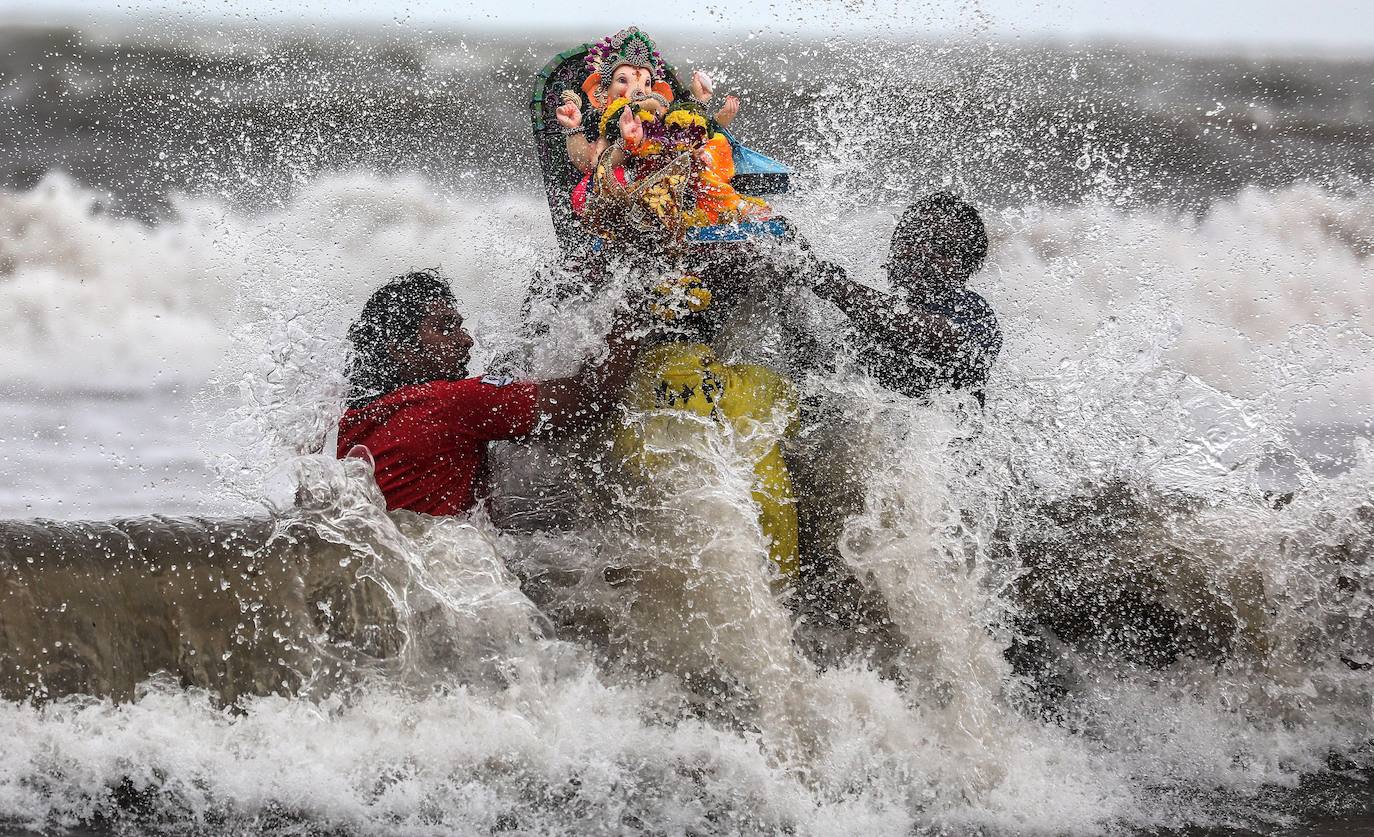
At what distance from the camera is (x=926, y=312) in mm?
2803

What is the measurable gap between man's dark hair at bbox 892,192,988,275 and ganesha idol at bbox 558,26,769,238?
24.5 inches

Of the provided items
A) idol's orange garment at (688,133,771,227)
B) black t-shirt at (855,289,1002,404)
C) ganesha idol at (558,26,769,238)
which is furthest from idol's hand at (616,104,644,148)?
black t-shirt at (855,289,1002,404)

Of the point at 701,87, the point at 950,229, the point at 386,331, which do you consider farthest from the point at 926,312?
the point at 386,331

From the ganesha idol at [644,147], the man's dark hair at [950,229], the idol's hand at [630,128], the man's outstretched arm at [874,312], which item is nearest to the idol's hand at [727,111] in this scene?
the ganesha idol at [644,147]

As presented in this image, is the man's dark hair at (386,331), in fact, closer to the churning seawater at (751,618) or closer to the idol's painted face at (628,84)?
the churning seawater at (751,618)

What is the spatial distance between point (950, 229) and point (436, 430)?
160cm

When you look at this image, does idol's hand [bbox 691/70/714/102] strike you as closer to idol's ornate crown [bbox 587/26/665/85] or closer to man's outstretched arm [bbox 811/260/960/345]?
idol's ornate crown [bbox 587/26/665/85]

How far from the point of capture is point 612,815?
6.51 ft

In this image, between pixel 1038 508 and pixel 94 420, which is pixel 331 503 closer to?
pixel 1038 508

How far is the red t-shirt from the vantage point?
2.46m

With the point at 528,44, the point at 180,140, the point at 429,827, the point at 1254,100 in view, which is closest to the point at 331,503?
the point at 429,827

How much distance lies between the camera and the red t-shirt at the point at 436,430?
246 cm

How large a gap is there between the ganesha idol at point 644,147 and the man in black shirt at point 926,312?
1.16 ft

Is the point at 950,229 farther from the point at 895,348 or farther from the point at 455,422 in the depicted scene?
the point at 455,422
